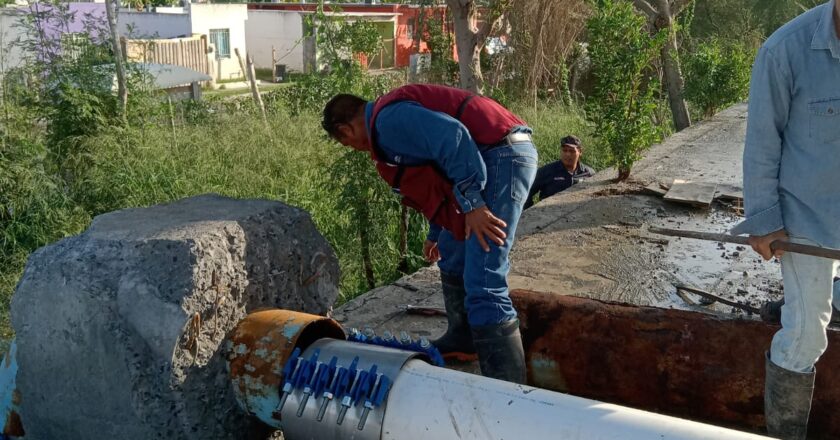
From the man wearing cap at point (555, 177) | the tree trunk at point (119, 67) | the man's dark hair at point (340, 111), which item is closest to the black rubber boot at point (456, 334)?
the man's dark hair at point (340, 111)

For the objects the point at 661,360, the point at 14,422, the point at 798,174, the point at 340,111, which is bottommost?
the point at 14,422

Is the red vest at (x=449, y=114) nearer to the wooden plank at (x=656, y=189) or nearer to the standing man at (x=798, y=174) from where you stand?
the standing man at (x=798, y=174)

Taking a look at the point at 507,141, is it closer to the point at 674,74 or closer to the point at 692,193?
the point at 692,193

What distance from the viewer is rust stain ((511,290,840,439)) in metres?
2.91

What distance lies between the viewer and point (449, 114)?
9.93 feet

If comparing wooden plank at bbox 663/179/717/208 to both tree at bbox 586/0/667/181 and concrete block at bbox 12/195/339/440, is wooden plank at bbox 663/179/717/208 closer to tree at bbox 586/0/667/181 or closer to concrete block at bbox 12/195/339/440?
tree at bbox 586/0/667/181

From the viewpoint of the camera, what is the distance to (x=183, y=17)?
91.5ft

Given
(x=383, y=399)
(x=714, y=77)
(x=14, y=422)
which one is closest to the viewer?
(x=383, y=399)

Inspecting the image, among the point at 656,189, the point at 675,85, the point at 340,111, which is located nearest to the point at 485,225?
the point at 340,111

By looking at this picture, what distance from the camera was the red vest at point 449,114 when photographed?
302 cm

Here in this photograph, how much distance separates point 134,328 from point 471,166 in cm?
132

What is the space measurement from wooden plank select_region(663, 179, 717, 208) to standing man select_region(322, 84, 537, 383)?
396cm

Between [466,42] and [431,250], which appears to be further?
[466,42]

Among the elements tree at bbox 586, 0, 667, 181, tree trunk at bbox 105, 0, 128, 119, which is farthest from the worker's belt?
tree trunk at bbox 105, 0, 128, 119
